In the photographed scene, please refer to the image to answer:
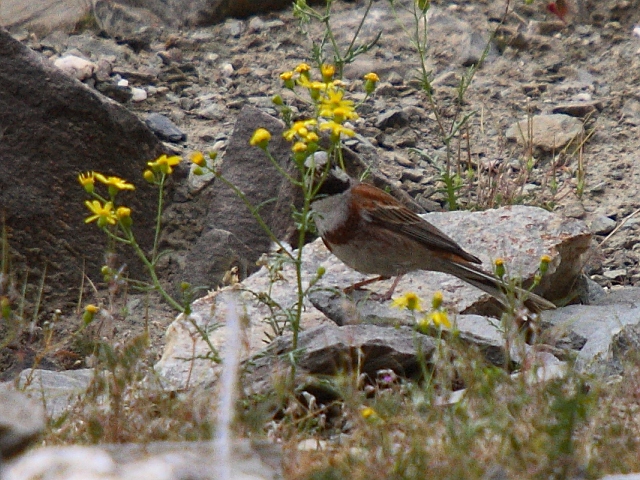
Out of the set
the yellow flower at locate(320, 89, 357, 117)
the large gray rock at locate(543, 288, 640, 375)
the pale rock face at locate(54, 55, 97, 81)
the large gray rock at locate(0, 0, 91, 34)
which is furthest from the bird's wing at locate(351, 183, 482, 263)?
the large gray rock at locate(0, 0, 91, 34)

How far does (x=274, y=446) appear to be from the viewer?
9.26ft

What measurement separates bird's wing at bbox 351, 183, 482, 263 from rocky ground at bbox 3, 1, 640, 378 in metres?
1.02

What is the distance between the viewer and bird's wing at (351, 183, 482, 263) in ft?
18.5

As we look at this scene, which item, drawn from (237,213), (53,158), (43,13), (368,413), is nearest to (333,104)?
(368,413)

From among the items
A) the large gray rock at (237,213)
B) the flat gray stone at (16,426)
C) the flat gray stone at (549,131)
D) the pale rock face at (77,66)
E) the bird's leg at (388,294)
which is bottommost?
the flat gray stone at (16,426)

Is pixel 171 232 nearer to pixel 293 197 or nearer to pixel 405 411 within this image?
pixel 293 197

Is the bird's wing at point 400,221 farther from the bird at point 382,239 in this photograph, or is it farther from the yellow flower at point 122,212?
the yellow flower at point 122,212

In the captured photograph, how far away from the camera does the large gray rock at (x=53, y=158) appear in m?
6.25

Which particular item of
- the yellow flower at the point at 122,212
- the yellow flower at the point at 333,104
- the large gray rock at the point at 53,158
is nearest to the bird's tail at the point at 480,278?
the yellow flower at the point at 333,104

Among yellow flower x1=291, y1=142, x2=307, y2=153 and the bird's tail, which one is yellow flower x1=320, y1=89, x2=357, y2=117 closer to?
yellow flower x1=291, y1=142, x2=307, y2=153

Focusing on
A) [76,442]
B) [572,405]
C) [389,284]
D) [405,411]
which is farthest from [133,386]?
[389,284]

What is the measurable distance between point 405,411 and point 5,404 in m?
1.51

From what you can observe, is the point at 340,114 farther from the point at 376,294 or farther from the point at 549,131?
the point at 549,131

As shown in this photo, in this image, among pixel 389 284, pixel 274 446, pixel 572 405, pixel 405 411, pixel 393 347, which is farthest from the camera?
pixel 389 284
